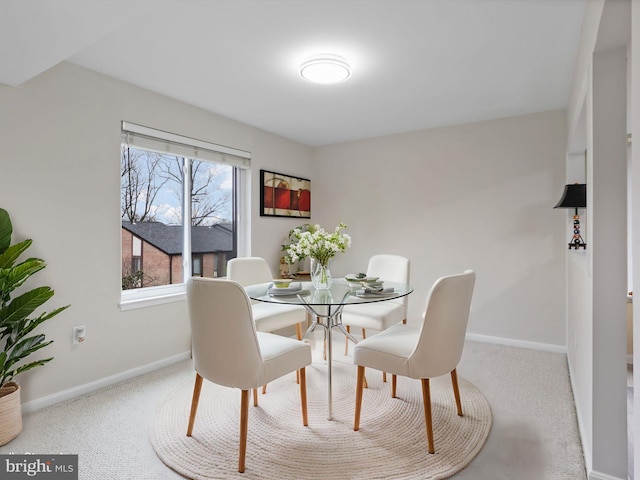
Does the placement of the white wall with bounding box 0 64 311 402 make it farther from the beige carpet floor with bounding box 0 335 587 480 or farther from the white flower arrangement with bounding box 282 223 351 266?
the white flower arrangement with bounding box 282 223 351 266

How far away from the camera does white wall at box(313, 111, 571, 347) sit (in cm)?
366

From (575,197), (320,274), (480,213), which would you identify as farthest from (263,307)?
(575,197)

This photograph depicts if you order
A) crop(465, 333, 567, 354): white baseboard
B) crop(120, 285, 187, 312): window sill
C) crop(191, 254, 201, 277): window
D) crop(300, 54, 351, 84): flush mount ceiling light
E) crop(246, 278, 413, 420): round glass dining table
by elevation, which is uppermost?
crop(300, 54, 351, 84): flush mount ceiling light

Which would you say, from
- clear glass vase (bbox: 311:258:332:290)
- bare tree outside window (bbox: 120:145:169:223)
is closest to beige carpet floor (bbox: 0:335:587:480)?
clear glass vase (bbox: 311:258:332:290)

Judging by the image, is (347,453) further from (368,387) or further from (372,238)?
(372,238)

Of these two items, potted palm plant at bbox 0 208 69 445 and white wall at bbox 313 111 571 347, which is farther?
white wall at bbox 313 111 571 347

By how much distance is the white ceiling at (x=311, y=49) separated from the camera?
1.84 metres

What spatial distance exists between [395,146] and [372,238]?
118 cm

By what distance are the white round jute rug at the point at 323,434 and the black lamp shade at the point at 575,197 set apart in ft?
5.31

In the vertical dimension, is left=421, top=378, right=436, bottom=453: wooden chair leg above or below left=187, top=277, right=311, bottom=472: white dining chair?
below

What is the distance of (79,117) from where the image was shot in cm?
265

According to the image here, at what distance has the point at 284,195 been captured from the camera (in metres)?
4.61

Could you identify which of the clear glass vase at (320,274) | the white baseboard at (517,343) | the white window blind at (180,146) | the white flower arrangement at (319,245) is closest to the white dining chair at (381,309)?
the clear glass vase at (320,274)

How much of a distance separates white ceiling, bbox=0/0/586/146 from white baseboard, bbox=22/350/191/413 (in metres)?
2.08
